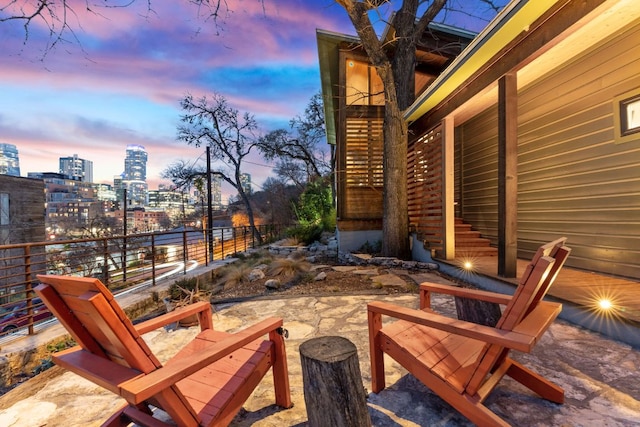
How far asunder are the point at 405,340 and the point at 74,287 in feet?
5.49

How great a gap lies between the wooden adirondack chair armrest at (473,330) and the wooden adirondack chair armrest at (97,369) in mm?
1315

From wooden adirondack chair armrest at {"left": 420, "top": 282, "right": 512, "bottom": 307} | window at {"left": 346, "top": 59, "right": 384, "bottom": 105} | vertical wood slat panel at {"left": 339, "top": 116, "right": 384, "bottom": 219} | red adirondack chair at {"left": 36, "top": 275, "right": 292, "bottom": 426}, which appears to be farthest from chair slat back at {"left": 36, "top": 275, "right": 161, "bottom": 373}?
window at {"left": 346, "top": 59, "right": 384, "bottom": 105}

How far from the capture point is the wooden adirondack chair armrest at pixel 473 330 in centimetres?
Result: 120

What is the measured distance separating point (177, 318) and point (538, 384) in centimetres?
219

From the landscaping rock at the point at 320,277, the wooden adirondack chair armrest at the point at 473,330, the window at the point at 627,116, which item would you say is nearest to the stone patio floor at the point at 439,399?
the wooden adirondack chair armrest at the point at 473,330

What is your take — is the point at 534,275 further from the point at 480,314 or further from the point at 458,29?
the point at 458,29

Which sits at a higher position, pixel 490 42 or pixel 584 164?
pixel 490 42

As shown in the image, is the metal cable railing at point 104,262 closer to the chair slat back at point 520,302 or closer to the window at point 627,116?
the chair slat back at point 520,302

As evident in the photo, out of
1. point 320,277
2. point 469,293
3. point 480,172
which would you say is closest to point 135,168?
point 320,277

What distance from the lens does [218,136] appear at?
18375 mm

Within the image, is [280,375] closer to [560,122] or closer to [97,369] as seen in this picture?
[97,369]

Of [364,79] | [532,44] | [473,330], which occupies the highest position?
[364,79]

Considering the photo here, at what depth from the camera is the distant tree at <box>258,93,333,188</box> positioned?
17266 millimetres

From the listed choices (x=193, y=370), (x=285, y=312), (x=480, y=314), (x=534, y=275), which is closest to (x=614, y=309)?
(x=480, y=314)
